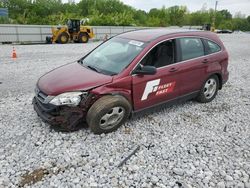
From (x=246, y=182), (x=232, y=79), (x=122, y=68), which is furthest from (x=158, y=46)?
(x=232, y=79)

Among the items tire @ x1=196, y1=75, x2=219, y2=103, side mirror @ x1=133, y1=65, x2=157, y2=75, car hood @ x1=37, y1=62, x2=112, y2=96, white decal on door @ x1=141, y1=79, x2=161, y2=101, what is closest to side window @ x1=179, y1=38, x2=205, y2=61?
tire @ x1=196, y1=75, x2=219, y2=103

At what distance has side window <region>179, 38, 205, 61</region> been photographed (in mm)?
4305

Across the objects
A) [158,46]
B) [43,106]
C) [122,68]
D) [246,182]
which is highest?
[158,46]

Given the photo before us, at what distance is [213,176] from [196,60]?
2.43 m

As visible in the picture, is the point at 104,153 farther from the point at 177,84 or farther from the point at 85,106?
the point at 177,84

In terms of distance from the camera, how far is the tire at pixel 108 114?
11.1 feet

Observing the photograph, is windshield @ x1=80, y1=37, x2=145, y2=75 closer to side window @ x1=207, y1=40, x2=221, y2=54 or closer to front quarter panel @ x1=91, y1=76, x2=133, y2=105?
front quarter panel @ x1=91, y1=76, x2=133, y2=105

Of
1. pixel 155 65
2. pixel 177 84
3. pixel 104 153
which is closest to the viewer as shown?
pixel 104 153

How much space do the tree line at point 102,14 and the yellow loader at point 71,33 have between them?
1160 cm

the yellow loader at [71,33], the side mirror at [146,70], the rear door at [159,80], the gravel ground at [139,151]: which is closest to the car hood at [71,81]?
the side mirror at [146,70]

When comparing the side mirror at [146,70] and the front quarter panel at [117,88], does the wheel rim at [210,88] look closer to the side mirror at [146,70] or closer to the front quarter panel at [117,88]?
the side mirror at [146,70]

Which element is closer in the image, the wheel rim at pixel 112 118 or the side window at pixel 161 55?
the wheel rim at pixel 112 118

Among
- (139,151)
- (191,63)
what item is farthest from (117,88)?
(191,63)

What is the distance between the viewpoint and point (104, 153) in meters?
3.19
